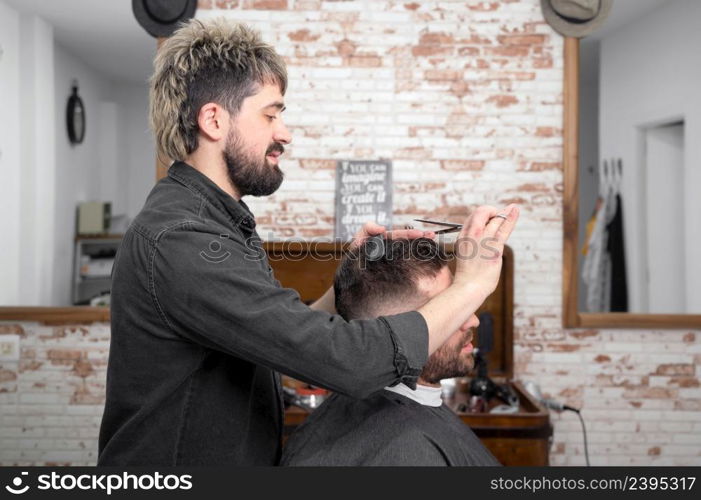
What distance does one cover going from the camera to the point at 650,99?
4.49 m

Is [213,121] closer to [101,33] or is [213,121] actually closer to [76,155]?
[101,33]

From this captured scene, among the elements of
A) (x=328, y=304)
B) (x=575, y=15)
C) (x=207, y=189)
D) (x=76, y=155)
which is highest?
(x=575, y=15)

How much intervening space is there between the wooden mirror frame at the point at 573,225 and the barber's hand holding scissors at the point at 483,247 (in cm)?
193

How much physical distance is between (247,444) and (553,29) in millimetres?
2458

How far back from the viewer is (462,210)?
3031 mm

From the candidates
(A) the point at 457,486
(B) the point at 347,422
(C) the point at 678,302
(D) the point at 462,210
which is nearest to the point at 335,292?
(B) the point at 347,422

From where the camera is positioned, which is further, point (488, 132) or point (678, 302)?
point (678, 302)

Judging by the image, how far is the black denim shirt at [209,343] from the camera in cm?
106

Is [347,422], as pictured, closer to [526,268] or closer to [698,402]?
[526,268]

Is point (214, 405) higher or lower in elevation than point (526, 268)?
lower

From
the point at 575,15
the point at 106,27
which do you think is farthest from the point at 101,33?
the point at 575,15

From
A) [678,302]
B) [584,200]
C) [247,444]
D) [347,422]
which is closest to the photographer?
[247,444]

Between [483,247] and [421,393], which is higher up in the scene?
[483,247]

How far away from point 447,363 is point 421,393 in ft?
0.29
